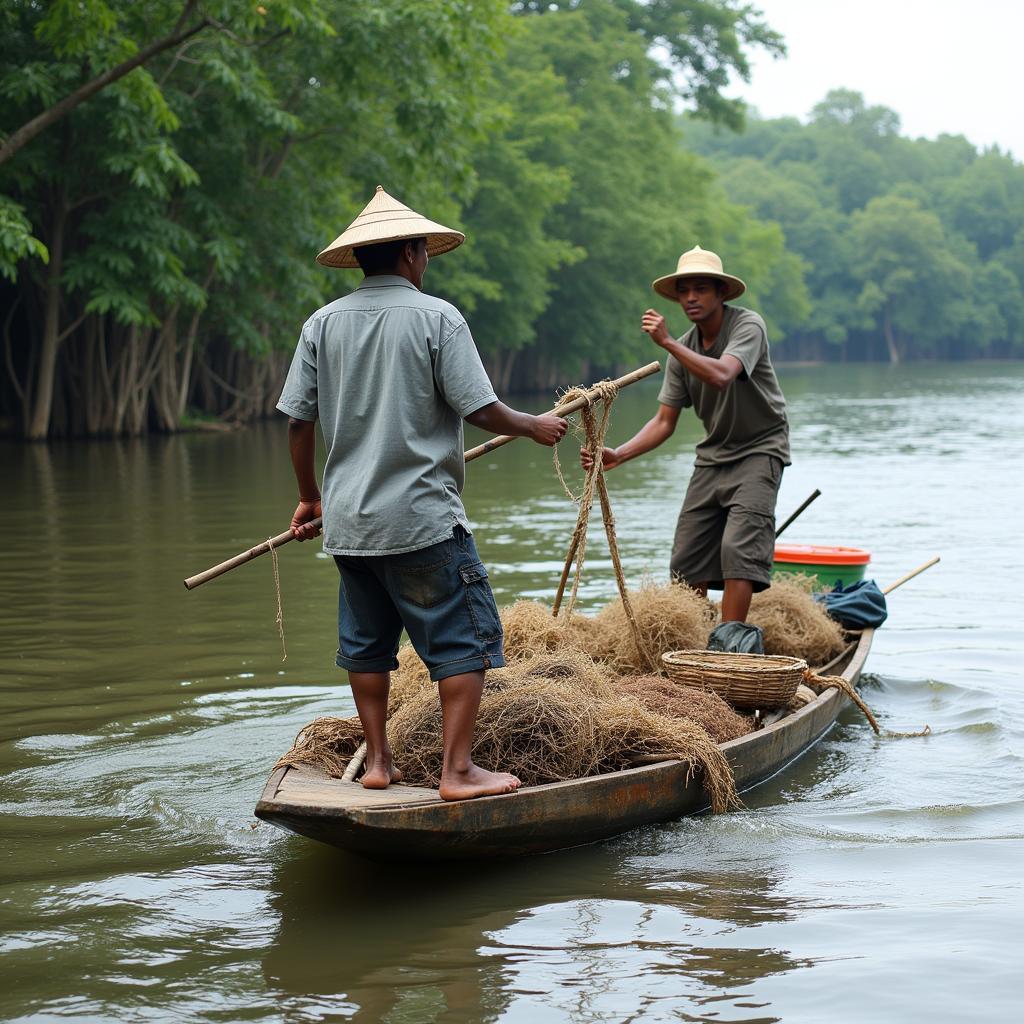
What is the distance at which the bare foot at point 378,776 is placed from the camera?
485 cm

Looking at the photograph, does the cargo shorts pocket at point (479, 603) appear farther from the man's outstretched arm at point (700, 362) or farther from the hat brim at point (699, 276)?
the hat brim at point (699, 276)

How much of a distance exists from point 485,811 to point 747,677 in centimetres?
192

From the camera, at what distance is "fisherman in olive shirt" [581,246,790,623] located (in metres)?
6.99

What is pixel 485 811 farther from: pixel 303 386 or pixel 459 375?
pixel 303 386

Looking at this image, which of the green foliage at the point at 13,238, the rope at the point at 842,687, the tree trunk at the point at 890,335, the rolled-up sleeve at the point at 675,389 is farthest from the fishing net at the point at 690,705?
the tree trunk at the point at 890,335

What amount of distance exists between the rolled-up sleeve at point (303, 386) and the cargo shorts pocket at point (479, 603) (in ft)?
2.43

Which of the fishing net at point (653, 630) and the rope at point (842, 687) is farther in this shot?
the fishing net at point (653, 630)

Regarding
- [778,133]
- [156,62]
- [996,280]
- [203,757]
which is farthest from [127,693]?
[778,133]

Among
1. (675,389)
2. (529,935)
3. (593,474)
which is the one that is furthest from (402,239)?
(675,389)

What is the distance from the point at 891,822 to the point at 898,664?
3.09 metres

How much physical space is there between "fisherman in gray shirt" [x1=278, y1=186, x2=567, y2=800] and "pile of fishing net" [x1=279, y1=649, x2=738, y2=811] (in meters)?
0.31

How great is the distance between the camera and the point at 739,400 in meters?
7.19

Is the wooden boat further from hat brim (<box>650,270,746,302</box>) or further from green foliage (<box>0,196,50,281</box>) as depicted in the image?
green foliage (<box>0,196,50,281</box>)

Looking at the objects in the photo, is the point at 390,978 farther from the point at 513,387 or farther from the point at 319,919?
the point at 513,387
